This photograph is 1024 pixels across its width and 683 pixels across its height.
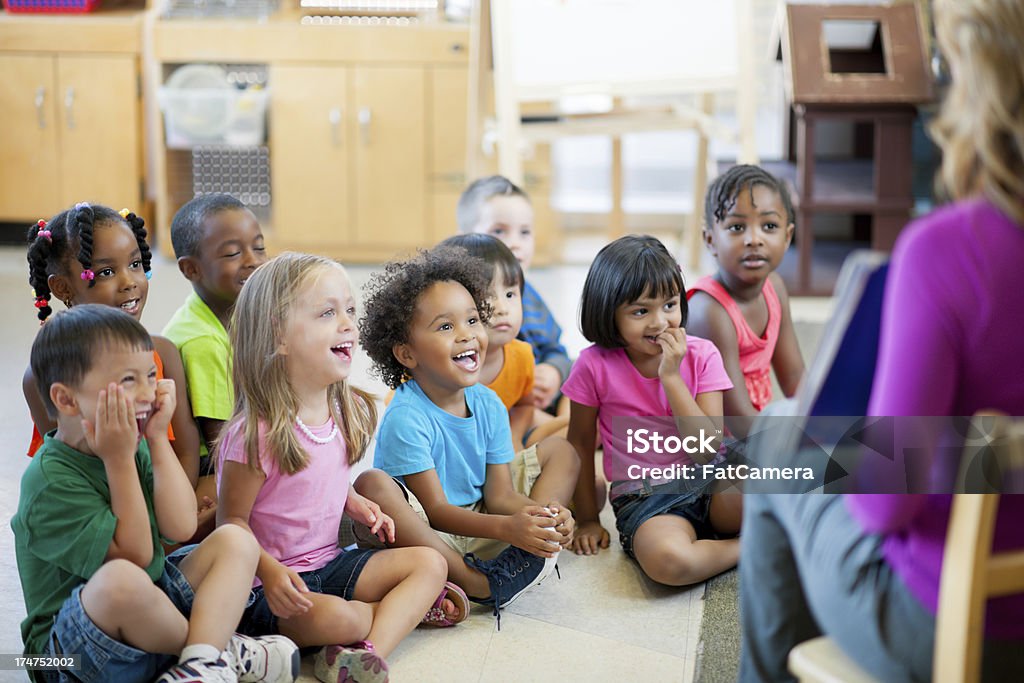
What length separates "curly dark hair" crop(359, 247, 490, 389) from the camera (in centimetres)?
180

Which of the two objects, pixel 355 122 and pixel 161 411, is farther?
pixel 355 122

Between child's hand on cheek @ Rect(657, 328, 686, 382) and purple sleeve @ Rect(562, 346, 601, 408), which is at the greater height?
child's hand on cheek @ Rect(657, 328, 686, 382)

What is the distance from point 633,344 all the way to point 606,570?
0.38 m

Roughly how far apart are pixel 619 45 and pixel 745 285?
1253 mm

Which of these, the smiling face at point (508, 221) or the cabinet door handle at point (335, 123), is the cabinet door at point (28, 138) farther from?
the smiling face at point (508, 221)

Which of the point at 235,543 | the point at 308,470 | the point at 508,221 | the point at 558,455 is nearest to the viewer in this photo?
the point at 235,543

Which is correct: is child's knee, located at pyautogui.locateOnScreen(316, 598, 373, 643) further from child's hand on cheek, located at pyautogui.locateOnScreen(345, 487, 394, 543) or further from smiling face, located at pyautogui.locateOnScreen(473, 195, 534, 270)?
smiling face, located at pyautogui.locateOnScreen(473, 195, 534, 270)

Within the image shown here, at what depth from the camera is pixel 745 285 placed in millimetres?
2189

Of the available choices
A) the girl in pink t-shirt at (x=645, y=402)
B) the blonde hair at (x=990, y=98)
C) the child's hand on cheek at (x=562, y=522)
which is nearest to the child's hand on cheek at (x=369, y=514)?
the child's hand on cheek at (x=562, y=522)

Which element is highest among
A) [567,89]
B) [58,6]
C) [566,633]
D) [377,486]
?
[58,6]

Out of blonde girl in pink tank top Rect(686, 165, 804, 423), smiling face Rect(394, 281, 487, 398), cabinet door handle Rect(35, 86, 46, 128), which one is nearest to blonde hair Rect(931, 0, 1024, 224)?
smiling face Rect(394, 281, 487, 398)

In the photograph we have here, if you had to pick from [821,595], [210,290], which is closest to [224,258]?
[210,290]

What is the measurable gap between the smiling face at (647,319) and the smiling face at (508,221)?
61cm

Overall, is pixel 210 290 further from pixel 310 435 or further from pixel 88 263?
pixel 310 435
